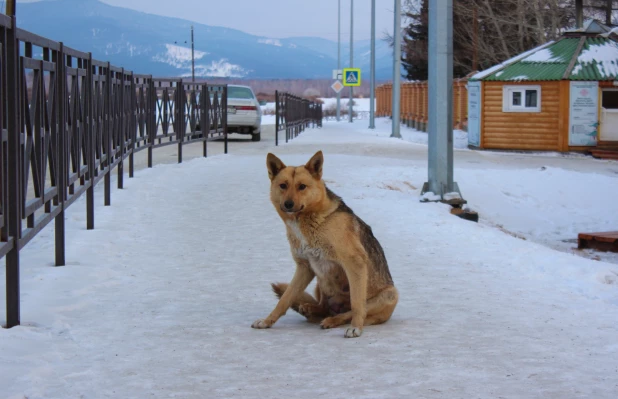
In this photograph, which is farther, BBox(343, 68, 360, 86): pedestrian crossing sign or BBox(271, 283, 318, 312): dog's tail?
BBox(343, 68, 360, 86): pedestrian crossing sign

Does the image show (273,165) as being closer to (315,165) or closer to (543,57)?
(315,165)

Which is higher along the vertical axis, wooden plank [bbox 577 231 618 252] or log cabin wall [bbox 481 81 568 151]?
log cabin wall [bbox 481 81 568 151]

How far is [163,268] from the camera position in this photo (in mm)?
8305

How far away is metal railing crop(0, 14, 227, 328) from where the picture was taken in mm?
5672

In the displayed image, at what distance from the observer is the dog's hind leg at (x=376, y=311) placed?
5.97 m

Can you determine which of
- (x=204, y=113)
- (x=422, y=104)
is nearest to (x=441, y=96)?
(x=204, y=113)

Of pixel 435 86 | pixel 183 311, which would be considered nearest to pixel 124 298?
pixel 183 311

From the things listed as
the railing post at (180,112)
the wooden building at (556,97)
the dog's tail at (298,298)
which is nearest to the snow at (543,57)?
the wooden building at (556,97)

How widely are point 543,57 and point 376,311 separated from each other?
25066mm

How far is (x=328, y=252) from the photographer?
5773 millimetres

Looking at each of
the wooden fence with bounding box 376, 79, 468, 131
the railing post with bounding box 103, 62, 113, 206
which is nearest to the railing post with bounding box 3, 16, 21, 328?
the railing post with bounding box 103, 62, 113, 206

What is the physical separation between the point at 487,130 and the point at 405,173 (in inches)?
529

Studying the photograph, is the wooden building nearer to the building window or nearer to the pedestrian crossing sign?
the building window

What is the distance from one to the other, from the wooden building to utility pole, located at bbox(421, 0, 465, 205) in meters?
15.6
